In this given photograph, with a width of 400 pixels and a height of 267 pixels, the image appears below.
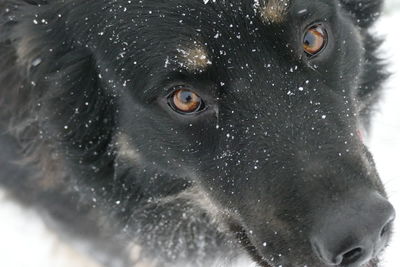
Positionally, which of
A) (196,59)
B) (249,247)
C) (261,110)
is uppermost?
(196,59)

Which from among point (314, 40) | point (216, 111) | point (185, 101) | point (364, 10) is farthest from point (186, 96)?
point (364, 10)

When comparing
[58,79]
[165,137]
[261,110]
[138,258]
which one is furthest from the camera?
[138,258]

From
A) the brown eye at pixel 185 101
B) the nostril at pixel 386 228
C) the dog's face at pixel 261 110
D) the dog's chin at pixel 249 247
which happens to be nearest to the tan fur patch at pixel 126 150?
the dog's face at pixel 261 110

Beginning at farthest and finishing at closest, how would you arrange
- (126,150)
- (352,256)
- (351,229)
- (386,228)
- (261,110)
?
(126,150)
(261,110)
(386,228)
(352,256)
(351,229)

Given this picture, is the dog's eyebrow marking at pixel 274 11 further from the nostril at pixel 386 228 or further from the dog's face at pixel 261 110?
the nostril at pixel 386 228

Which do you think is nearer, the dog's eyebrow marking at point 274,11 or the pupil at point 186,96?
the dog's eyebrow marking at point 274,11

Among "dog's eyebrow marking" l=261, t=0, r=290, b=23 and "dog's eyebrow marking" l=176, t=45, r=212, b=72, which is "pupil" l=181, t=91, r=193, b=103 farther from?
"dog's eyebrow marking" l=261, t=0, r=290, b=23

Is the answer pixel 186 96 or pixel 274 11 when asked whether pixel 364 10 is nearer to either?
pixel 274 11
